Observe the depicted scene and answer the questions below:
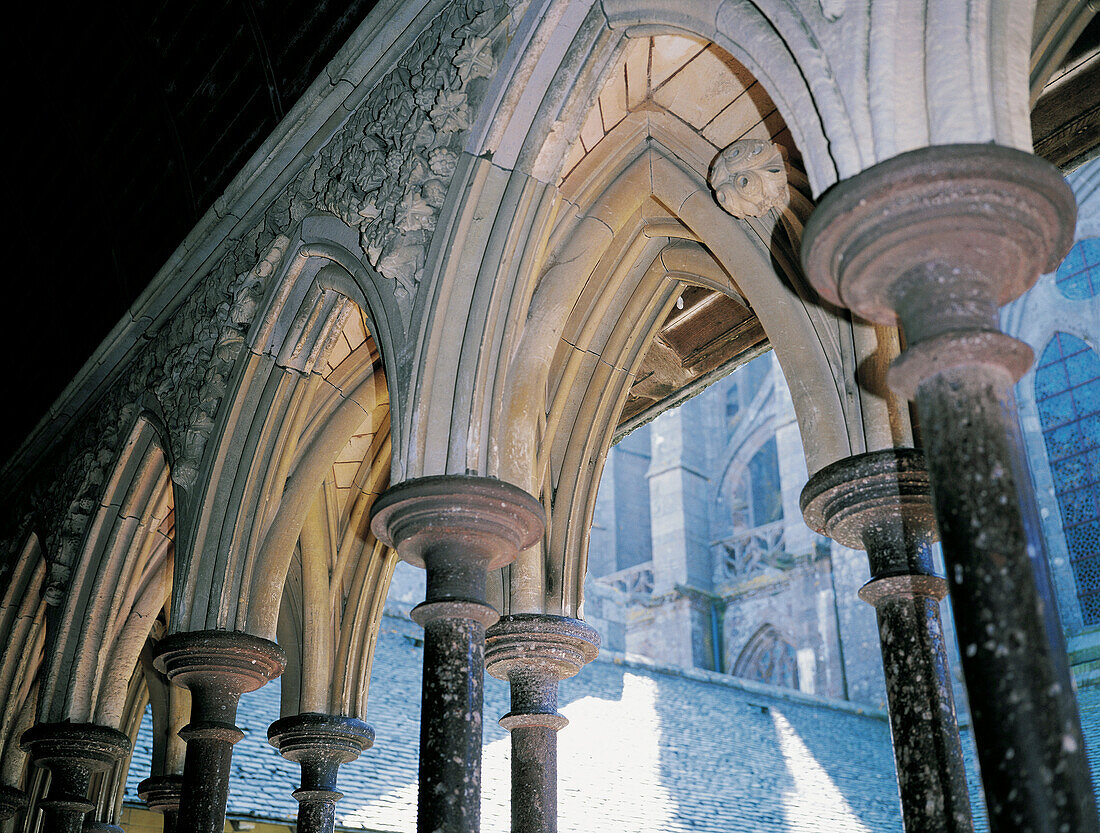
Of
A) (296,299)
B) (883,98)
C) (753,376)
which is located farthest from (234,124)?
(753,376)

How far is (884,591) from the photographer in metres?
3.85

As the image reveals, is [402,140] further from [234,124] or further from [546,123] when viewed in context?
[234,124]

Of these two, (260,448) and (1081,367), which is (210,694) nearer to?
(260,448)

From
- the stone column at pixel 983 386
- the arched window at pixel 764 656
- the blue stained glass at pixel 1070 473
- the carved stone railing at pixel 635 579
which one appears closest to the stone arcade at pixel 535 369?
the stone column at pixel 983 386

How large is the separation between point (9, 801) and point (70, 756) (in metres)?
2.18

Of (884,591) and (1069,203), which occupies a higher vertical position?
(1069,203)

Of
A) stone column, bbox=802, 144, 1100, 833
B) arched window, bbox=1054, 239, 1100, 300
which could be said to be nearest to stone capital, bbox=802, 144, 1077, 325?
stone column, bbox=802, 144, 1100, 833

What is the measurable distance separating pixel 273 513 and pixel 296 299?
1080mm

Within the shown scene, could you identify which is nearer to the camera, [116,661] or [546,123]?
[546,123]

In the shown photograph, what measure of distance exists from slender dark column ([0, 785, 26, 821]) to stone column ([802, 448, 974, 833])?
21.2ft

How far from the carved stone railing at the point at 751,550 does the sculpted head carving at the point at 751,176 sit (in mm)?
17862

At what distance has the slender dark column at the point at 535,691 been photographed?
5.16m

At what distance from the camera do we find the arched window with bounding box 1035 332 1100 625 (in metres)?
13.9

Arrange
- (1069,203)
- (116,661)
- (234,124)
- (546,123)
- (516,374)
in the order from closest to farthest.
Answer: (1069,203)
(546,123)
(516,374)
(234,124)
(116,661)
